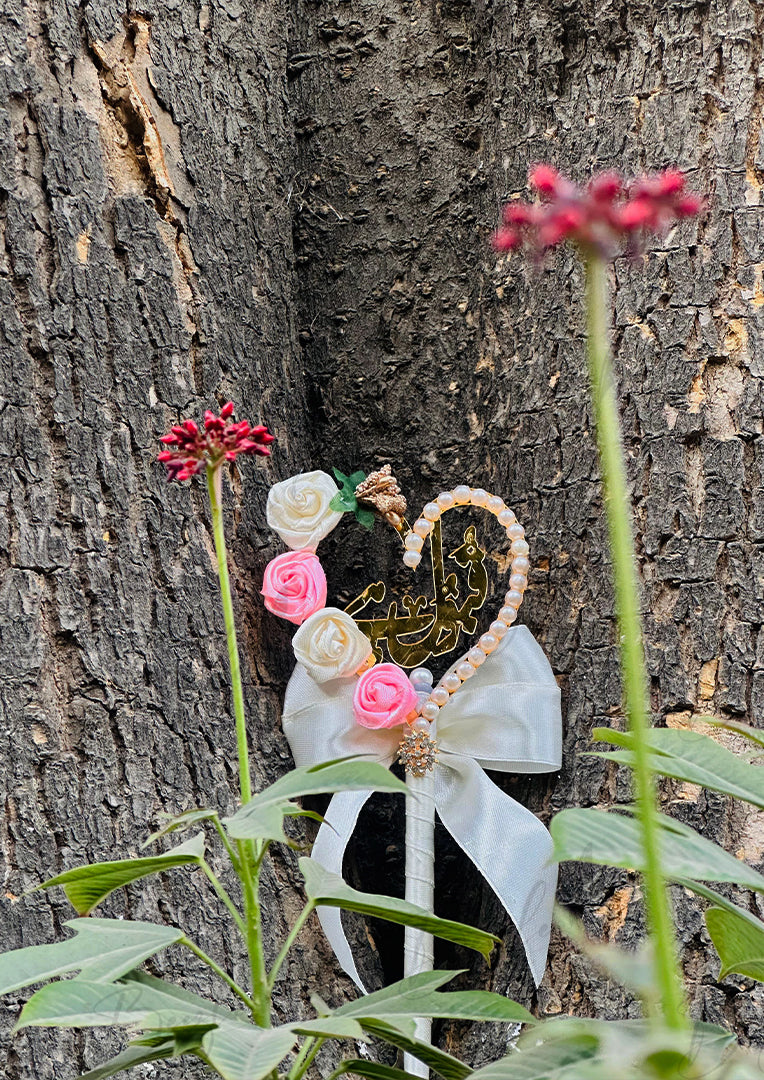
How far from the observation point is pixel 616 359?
116 cm

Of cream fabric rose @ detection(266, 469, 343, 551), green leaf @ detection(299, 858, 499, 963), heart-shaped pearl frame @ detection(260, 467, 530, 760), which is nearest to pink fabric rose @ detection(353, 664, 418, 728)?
heart-shaped pearl frame @ detection(260, 467, 530, 760)

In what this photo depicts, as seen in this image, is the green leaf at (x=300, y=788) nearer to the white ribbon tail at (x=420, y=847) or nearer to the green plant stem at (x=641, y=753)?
the green plant stem at (x=641, y=753)

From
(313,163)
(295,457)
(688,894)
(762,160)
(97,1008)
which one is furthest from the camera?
(313,163)

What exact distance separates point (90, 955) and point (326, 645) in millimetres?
530

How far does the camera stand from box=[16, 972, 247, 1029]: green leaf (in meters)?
0.57

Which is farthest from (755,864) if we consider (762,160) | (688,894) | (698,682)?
(762,160)

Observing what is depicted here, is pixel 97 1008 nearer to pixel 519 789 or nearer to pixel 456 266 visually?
pixel 519 789

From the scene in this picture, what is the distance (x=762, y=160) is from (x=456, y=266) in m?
0.37

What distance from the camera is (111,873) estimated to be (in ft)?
2.22

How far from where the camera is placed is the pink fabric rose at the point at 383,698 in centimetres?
111

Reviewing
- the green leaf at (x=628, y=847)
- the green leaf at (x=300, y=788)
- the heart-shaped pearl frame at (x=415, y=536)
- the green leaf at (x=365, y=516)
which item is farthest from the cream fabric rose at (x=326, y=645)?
the green leaf at (x=628, y=847)

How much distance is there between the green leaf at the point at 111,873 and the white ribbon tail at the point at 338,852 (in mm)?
383

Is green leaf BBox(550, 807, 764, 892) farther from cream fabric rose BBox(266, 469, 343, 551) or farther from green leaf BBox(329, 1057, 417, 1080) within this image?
cream fabric rose BBox(266, 469, 343, 551)

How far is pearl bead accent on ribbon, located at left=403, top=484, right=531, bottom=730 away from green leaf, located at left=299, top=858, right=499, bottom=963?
44cm
